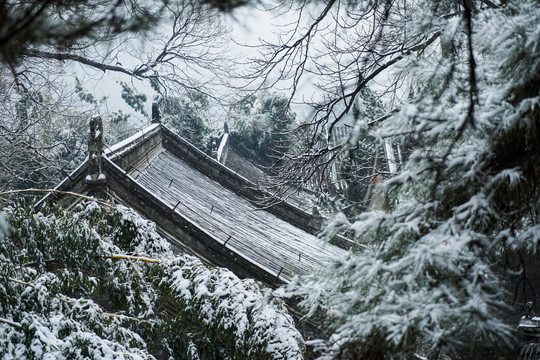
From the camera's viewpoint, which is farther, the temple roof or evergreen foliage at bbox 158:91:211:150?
evergreen foliage at bbox 158:91:211:150

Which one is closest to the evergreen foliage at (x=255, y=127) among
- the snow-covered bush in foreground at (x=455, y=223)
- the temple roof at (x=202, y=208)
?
the temple roof at (x=202, y=208)

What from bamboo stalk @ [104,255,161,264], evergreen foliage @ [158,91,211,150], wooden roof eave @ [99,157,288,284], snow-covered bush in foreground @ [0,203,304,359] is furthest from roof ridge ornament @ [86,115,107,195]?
evergreen foliage @ [158,91,211,150]

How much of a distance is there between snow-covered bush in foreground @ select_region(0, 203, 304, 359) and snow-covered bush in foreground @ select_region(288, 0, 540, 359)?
146 centimetres

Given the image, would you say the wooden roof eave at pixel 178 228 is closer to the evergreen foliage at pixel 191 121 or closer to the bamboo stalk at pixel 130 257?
the bamboo stalk at pixel 130 257

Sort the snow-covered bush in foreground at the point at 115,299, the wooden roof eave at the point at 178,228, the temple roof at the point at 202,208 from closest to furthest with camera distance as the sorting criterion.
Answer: the snow-covered bush in foreground at the point at 115,299, the wooden roof eave at the point at 178,228, the temple roof at the point at 202,208

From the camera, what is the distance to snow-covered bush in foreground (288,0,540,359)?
7.89 ft

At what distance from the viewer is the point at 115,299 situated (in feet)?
16.8

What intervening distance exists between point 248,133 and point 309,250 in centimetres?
1194

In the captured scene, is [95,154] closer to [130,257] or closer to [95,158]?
[95,158]

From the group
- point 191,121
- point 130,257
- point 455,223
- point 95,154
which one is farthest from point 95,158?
point 191,121

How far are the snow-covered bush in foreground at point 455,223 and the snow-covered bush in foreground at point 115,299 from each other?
1.46m

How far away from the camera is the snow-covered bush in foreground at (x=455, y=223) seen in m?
2.41

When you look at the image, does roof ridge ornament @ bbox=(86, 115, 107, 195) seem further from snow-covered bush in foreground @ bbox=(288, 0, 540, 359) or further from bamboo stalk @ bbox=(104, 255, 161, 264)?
snow-covered bush in foreground @ bbox=(288, 0, 540, 359)

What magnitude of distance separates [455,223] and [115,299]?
367 centimetres
